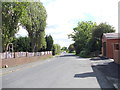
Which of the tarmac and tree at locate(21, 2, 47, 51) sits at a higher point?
tree at locate(21, 2, 47, 51)

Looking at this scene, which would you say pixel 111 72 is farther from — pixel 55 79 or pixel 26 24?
pixel 26 24

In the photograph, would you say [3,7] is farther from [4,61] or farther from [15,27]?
[4,61]

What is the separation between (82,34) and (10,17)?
60128 millimetres

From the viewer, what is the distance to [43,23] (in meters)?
52.5

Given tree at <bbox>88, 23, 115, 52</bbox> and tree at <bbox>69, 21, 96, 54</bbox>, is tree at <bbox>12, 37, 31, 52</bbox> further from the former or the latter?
tree at <bbox>69, 21, 96, 54</bbox>

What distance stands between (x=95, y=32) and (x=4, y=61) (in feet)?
126

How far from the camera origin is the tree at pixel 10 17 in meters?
29.3

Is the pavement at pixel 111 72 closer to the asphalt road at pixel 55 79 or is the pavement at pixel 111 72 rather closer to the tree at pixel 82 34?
the asphalt road at pixel 55 79

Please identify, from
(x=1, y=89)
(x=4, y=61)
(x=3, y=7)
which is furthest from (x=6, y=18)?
(x=1, y=89)

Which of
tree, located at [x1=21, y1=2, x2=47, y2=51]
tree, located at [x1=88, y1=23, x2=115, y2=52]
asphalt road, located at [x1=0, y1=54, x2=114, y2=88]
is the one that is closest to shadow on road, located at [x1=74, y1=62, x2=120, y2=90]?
asphalt road, located at [x1=0, y1=54, x2=114, y2=88]

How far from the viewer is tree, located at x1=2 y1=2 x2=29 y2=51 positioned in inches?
1152

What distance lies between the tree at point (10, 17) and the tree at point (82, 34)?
55039 mm

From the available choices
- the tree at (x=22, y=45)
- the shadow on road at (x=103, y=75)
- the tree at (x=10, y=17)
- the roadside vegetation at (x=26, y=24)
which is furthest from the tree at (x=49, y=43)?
the shadow on road at (x=103, y=75)

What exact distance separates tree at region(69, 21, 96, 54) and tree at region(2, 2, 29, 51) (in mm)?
55039
